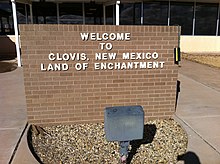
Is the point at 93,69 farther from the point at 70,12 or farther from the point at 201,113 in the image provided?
the point at 70,12

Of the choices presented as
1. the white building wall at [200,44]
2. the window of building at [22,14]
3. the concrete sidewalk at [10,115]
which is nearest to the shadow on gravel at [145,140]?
the concrete sidewalk at [10,115]

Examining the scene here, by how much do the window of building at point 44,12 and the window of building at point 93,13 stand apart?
76.2 inches

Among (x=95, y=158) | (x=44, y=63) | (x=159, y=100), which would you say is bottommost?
(x=95, y=158)

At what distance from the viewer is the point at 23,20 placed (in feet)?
47.8

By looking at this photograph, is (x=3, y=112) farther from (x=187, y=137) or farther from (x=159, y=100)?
(x=187, y=137)

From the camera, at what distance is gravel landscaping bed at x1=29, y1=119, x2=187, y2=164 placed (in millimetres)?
3678

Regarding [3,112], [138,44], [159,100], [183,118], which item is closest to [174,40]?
[138,44]

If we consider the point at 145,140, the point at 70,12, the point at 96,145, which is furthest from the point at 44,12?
the point at 145,140

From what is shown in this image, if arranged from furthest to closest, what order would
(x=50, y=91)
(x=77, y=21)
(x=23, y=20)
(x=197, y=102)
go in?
1. (x=77, y=21)
2. (x=23, y=20)
3. (x=197, y=102)
4. (x=50, y=91)

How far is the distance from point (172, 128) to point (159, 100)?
0.63 meters

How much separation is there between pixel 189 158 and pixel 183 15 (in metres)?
13.5

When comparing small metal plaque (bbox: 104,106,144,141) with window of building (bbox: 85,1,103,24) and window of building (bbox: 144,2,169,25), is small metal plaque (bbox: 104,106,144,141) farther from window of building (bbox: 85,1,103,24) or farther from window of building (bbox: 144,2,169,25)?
window of building (bbox: 85,1,103,24)

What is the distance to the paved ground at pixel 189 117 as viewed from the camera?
355 centimetres

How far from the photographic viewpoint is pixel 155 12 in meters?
14.8
